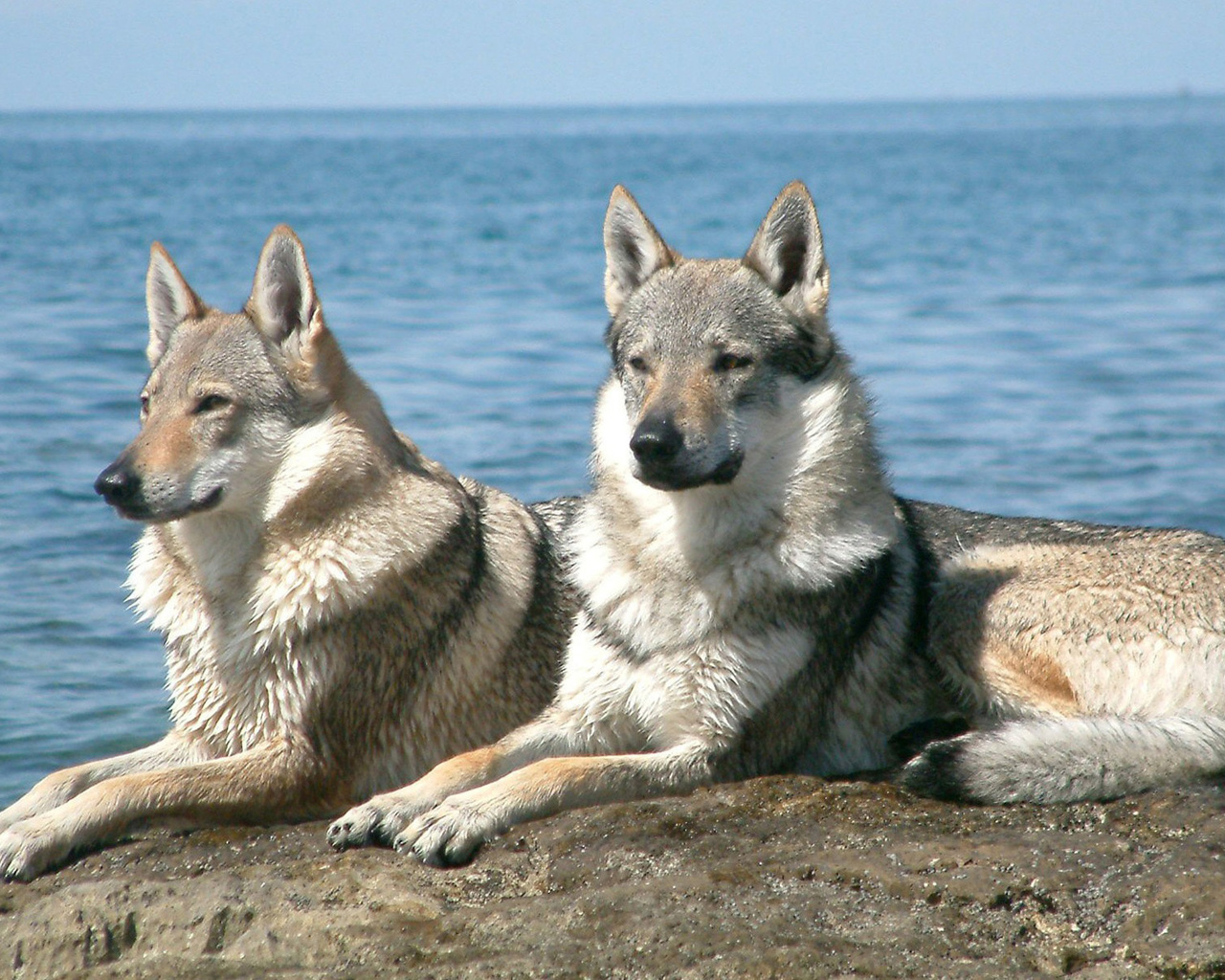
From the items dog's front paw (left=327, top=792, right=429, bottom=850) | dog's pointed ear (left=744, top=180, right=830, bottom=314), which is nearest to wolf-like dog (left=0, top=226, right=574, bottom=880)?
dog's front paw (left=327, top=792, right=429, bottom=850)

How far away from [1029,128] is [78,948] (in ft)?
448

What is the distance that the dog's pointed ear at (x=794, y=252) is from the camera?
5.42m

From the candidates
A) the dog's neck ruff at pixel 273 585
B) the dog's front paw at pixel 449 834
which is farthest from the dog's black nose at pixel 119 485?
the dog's front paw at pixel 449 834

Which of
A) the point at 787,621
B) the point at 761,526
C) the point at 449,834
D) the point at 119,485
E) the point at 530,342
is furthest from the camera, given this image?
the point at 530,342

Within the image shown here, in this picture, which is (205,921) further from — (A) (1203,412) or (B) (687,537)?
(A) (1203,412)

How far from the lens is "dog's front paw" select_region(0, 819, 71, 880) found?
4.79 metres

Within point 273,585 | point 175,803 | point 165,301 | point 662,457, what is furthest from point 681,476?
point 165,301

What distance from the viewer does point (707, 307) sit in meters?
5.41

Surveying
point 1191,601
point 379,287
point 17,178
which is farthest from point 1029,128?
point 1191,601

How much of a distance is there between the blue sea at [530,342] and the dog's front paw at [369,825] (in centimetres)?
265

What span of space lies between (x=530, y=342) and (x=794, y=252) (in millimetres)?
13702

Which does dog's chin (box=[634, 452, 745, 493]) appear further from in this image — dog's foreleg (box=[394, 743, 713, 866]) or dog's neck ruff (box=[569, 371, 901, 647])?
dog's foreleg (box=[394, 743, 713, 866])

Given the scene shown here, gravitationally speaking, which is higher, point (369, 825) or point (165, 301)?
point (165, 301)

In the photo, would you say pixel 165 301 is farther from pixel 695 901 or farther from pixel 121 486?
pixel 695 901
